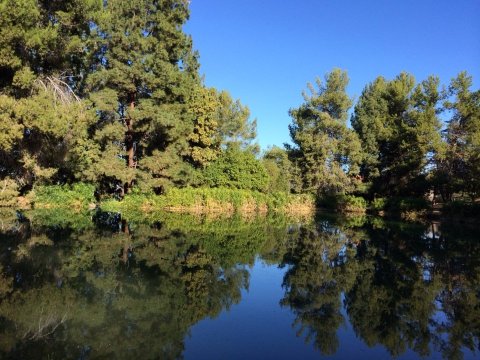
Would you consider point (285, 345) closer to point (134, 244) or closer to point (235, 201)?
point (134, 244)

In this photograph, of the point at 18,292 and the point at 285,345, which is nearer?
the point at 285,345

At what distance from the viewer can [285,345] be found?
211 inches

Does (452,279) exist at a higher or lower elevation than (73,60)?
lower

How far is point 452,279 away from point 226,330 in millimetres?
5952

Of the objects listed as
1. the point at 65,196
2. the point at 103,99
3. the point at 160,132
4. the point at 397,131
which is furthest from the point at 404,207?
the point at 65,196

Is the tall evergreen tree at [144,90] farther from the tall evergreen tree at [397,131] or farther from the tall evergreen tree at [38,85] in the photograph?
the tall evergreen tree at [397,131]

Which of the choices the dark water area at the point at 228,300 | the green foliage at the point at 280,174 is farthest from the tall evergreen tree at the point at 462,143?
the dark water area at the point at 228,300

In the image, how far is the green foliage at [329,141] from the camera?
123 ft

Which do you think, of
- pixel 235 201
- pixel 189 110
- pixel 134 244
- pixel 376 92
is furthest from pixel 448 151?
pixel 134 244

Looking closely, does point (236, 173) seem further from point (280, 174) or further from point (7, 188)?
point (7, 188)

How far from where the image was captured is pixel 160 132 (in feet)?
88.8

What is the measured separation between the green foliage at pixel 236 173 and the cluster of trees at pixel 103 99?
0.16 m

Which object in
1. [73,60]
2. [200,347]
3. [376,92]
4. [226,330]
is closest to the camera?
[200,347]

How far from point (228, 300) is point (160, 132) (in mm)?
21006
